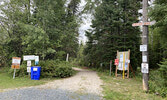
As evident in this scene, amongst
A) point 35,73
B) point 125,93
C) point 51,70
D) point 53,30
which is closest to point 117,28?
point 53,30

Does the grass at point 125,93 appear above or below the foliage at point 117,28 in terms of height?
below

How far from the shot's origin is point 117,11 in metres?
9.82

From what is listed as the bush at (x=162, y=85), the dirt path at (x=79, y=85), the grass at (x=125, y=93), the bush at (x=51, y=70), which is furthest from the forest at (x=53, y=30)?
the bush at (x=162, y=85)

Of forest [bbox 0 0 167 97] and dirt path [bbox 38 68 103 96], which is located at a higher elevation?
forest [bbox 0 0 167 97]

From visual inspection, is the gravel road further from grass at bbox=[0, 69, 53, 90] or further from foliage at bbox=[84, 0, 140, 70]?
foliage at bbox=[84, 0, 140, 70]

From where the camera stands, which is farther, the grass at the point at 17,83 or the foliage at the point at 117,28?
the foliage at the point at 117,28

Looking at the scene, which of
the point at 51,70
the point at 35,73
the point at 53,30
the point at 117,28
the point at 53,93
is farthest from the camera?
the point at 117,28

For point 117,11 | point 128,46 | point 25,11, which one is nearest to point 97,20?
point 117,11

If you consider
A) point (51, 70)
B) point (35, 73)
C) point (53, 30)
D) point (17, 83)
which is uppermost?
point (53, 30)

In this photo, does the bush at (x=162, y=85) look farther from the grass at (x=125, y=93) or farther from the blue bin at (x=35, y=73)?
the blue bin at (x=35, y=73)

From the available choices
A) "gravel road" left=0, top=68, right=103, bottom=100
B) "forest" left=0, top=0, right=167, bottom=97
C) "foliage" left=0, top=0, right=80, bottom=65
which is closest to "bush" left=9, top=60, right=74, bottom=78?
"forest" left=0, top=0, right=167, bottom=97

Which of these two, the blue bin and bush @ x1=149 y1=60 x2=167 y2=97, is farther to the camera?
the blue bin

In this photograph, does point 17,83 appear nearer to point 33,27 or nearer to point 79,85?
point 79,85

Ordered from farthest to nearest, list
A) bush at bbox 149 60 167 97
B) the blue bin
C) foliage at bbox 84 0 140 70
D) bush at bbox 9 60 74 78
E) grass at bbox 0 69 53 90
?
foliage at bbox 84 0 140 70 < bush at bbox 9 60 74 78 < the blue bin < grass at bbox 0 69 53 90 < bush at bbox 149 60 167 97
